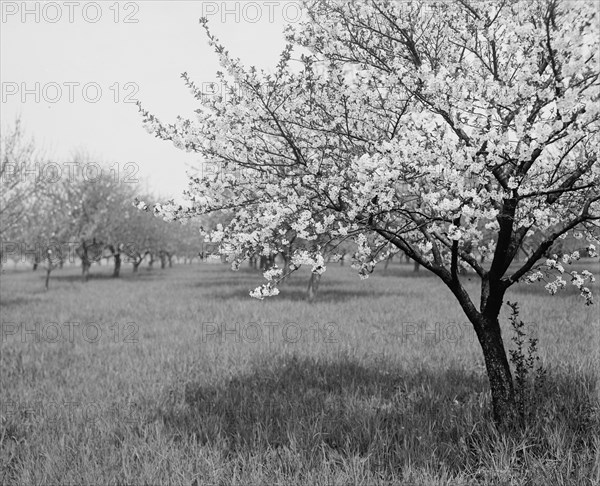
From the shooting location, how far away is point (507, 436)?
5.25m

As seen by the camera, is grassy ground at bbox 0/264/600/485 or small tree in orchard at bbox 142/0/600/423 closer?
small tree in orchard at bbox 142/0/600/423

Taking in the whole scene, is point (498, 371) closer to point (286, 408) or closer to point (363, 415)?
point (363, 415)

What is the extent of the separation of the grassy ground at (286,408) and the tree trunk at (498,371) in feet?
0.75

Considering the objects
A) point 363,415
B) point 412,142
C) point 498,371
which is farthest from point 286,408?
point 412,142

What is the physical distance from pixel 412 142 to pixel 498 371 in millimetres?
2930

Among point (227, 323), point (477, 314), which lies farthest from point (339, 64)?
point (227, 323)

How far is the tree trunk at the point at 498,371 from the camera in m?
5.33

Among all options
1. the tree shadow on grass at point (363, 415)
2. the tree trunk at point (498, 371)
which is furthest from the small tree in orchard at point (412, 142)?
the tree shadow on grass at point (363, 415)

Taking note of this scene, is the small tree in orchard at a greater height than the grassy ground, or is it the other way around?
the small tree in orchard

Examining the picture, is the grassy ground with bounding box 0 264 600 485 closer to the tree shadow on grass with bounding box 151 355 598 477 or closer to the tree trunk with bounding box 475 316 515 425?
the tree shadow on grass with bounding box 151 355 598 477

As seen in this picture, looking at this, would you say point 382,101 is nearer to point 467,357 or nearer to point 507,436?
point 507,436

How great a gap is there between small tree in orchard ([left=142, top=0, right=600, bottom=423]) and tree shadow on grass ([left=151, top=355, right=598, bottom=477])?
27.8 inches

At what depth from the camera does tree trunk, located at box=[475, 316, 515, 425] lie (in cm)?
533

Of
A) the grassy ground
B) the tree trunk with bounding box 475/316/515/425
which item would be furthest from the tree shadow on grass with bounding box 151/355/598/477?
the tree trunk with bounding box 475/316/515/425
